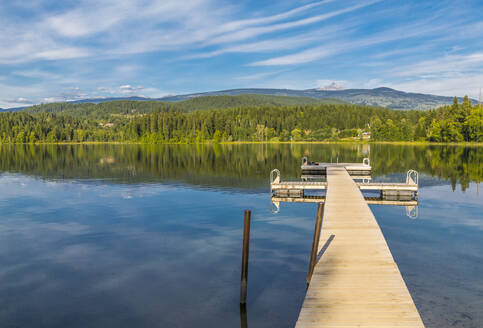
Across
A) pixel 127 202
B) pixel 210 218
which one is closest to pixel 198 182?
pixel 127 202

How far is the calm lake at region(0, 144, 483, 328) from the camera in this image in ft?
38.3

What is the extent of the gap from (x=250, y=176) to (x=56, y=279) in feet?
105

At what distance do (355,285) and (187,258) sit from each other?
27.8 feet

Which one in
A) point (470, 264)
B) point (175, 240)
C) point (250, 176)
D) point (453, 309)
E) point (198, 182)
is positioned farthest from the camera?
point (250, 176)

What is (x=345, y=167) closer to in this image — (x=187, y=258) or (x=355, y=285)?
(x=187, y=258)

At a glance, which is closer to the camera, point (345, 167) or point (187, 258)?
point (187, 258)

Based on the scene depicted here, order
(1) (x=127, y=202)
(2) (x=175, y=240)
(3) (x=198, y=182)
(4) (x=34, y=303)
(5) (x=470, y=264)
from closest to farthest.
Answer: (4) (x=34, y=303), (5) (x=470, y=264), (2) (x=175, y=240), (1) (x=127, y=202), (3) (x=198, y=182)

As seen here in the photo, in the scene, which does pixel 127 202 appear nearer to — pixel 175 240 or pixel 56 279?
pixel 175 240

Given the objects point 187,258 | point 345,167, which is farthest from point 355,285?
point 345,167

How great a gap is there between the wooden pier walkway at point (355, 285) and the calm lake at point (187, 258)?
1693mm

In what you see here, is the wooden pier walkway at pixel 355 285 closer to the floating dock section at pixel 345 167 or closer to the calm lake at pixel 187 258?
the calm lake at pixel 187 258

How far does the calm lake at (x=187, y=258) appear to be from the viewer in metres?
11.7

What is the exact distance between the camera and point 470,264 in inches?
607

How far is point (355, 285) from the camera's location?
10.4 metres
